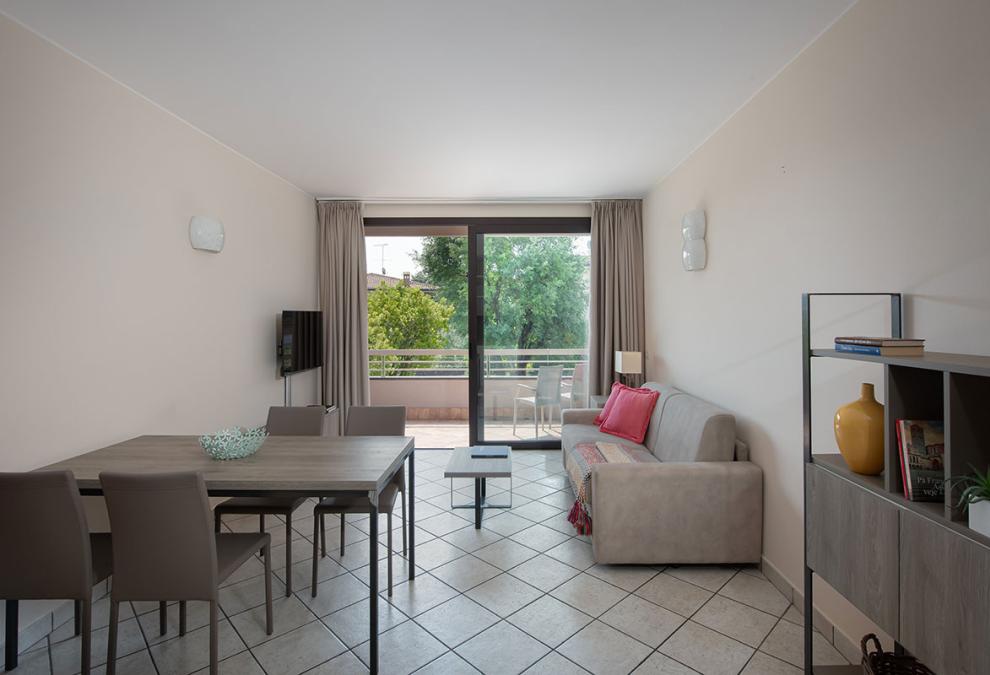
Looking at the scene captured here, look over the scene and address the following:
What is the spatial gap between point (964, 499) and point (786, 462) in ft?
4.71

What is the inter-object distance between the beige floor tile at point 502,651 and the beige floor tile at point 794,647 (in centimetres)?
99

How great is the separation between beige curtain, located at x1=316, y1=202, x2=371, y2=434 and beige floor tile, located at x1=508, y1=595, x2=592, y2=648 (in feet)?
10.5

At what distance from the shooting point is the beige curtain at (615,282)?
16.9 feet

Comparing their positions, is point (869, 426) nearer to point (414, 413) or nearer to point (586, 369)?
point (586, 369)

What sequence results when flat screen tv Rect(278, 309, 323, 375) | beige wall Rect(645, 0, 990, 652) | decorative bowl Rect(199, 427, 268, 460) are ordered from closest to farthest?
beige wall Rect(645, 0, 990, 652) < decorative bowl Rect(199, 427, 268, 460) < flat screen tv Rect(278, 309, 323, 375)

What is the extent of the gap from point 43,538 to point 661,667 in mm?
2434

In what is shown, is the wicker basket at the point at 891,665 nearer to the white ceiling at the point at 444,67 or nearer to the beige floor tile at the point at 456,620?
the beige floor tile at the point at 456,620

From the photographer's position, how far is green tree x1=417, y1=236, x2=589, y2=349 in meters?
5.35

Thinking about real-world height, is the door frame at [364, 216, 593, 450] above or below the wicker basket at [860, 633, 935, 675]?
above

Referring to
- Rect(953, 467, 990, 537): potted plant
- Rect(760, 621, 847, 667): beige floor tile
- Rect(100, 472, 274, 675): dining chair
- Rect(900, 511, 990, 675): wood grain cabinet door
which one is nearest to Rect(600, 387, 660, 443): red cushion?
Rect(760, 621, 847, 667): beige floor tile

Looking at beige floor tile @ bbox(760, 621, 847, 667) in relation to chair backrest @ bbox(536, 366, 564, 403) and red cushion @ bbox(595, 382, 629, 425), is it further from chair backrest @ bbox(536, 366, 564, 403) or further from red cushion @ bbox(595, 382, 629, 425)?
chair backrest @ bbox(536, 366, 564, 403)

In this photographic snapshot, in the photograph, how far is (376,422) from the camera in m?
3.23

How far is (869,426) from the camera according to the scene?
5.22 ft

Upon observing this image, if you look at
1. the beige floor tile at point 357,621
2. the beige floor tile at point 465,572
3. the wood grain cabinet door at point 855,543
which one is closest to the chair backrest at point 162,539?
the beige floor tile at point 357,621
